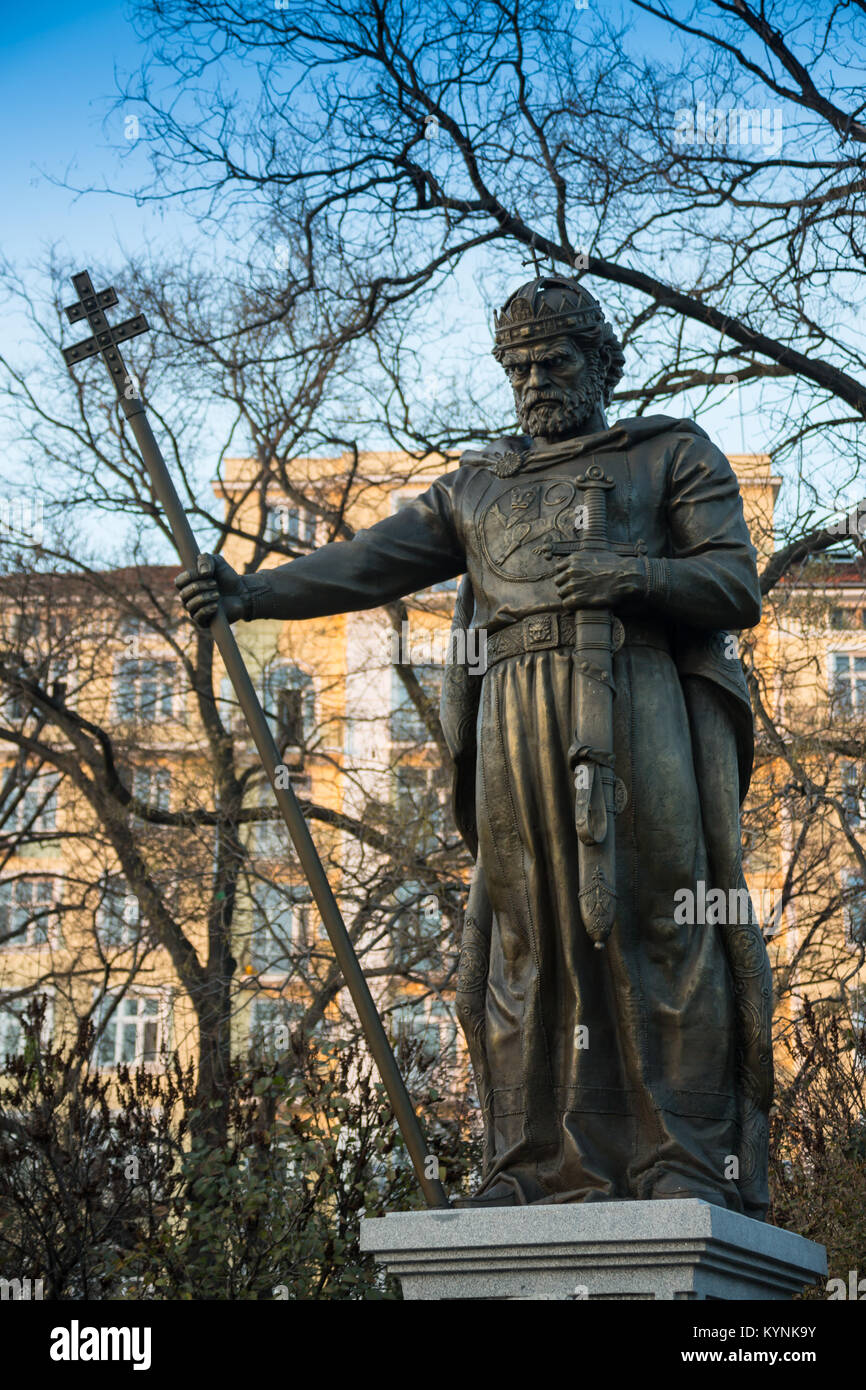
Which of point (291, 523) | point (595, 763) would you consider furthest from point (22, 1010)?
point (595, 763)

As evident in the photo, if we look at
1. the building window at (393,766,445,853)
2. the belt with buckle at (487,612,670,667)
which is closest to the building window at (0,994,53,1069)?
the building window at (393,766,445,853)

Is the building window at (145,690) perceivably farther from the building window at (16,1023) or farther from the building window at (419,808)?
the building window at (419,808)

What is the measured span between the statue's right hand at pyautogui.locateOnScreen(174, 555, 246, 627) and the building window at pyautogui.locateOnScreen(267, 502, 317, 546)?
1461 cm

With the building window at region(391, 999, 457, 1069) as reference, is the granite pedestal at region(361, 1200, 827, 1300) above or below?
below

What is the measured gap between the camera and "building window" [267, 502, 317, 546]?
20969 mm

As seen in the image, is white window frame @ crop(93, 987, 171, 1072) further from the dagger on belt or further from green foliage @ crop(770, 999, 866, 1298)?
the dagger on belt

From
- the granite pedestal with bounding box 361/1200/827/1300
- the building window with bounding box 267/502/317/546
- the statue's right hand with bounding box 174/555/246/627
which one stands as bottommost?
the granite pedestal with bounding box 361/1200/827/1300

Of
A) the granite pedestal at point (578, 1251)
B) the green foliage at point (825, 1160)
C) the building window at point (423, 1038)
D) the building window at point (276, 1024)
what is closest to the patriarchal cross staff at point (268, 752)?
the granite pedestal at point (578, 1251)

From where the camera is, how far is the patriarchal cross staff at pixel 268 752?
5.29 metres

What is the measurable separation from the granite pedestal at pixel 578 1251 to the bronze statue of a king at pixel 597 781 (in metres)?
0.27

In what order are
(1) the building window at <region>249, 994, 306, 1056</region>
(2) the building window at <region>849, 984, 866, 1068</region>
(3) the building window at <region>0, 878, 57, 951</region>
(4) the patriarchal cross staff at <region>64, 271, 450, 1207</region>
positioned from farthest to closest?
(3) the building window at <region>0, 878, 57, 951</region> → (1) the building window at <region>249, 994, 306, 1056</region> → (2) the building window at <region>849, 984, 866, 1068</region> → (4) the patriarchal cross staff at <region>64, 271, 450, 1207</region>

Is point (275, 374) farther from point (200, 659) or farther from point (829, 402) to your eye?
point (829, 402)

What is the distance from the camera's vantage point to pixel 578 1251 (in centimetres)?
461
